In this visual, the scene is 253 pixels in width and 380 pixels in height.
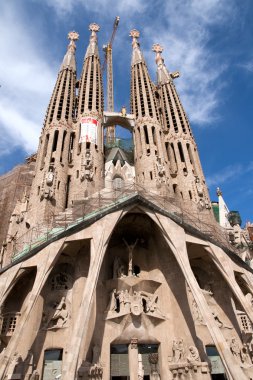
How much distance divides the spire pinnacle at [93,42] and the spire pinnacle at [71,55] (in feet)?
5.62

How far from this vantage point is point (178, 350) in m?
15.4

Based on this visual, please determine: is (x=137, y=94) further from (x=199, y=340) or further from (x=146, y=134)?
(x=199, y=340)

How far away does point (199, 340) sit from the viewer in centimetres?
1535

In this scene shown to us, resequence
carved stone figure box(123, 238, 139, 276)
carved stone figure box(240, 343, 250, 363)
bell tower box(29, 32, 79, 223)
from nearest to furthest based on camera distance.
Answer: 1. carved stone figure box(240, 343, 250, 363)
2. carved stone figure box(123, 238, 139, 276)
3. bell tower box(29, 32, 79, 223)

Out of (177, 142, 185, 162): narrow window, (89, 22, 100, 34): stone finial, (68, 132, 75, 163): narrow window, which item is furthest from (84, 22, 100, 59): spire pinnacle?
(177, 142, 185, 162): narrow window

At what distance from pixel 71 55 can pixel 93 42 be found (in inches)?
189

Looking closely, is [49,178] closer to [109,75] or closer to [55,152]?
[55,152]

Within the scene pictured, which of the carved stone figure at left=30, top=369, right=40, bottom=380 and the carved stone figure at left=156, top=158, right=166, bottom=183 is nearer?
the carved stone figure at left=30, top=369, right=40, bottom=380

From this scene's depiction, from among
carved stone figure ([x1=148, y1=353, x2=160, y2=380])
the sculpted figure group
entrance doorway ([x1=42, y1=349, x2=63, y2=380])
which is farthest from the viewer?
the sculpted figure group

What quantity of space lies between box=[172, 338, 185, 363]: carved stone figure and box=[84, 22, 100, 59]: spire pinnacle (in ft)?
97.8

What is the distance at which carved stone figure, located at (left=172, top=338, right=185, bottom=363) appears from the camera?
49.9 ft

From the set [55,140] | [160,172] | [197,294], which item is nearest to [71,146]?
[55,140]

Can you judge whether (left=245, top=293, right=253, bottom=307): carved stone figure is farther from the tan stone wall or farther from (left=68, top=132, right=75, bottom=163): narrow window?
the tan stone wall

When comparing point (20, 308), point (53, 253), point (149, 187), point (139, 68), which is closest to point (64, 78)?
point (139, 68)
